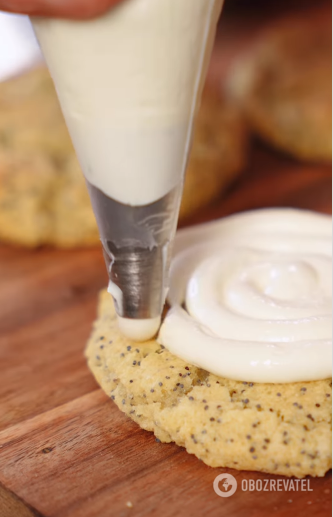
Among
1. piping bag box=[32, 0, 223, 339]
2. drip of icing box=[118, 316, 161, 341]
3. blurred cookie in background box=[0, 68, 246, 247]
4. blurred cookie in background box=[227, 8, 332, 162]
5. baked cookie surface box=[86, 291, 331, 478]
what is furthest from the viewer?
blurred cookie in background box=[227, 8, 332, 162]

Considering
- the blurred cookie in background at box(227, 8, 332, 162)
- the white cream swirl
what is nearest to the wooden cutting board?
the white cream swirl

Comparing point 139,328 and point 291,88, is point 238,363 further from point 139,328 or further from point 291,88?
point 291,88

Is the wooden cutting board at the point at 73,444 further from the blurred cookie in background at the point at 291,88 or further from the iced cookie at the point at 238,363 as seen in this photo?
the blurred cookie in background at the point at 291,88

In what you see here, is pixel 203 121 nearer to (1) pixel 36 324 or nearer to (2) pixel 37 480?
(1) pixel 36 324

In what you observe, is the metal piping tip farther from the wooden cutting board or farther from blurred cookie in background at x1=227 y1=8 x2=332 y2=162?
blurred cookie in background at x1=227 y1=8 x2=332 y2=162

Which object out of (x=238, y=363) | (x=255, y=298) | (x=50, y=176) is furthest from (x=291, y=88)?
(x=238, y=363)
